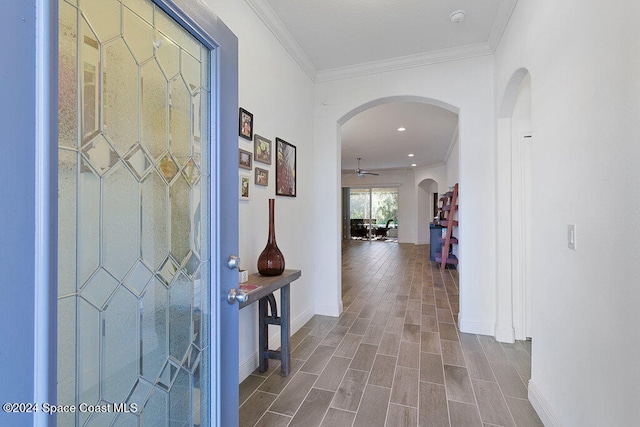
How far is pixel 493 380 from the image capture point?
2.09 m

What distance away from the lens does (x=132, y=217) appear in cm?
93

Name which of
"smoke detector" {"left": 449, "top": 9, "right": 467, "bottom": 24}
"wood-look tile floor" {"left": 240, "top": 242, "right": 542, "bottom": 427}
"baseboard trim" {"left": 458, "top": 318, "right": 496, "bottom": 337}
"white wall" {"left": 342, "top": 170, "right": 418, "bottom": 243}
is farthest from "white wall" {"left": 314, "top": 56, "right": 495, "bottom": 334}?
"white wall" {"left": 342, "top": 170, "right": 418, "bottom": 243}

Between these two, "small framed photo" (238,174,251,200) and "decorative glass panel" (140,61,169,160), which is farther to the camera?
"small framed photo" (238,174,251,200)

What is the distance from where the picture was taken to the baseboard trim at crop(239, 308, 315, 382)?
82.5 inches

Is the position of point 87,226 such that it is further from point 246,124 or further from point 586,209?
Answer: point 586,209

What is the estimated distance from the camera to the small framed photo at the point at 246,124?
2.06m

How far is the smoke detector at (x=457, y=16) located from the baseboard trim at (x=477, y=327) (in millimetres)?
2721

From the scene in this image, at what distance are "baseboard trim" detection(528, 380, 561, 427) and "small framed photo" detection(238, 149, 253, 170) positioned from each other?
2336 mm

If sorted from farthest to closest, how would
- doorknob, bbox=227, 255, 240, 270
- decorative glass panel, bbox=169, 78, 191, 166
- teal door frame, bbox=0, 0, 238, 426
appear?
doorknob, bbox=227, 255, 240, 270
decorative glass panel, bbox=169, 78, 191, 166
teal door frame, bbox=0, 0, 238, 426

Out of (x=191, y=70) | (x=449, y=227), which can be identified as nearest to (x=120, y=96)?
(x=191, y=70)

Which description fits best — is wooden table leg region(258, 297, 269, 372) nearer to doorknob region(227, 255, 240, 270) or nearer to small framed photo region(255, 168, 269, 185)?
small framed photo region(255, 168, 269, 185)

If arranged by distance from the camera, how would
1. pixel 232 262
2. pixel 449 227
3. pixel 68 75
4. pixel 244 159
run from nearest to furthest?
pixel 68 75, pixel 232 262, pixel 244 159, pixel 449 227

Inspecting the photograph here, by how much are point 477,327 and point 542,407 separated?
1214 mm
